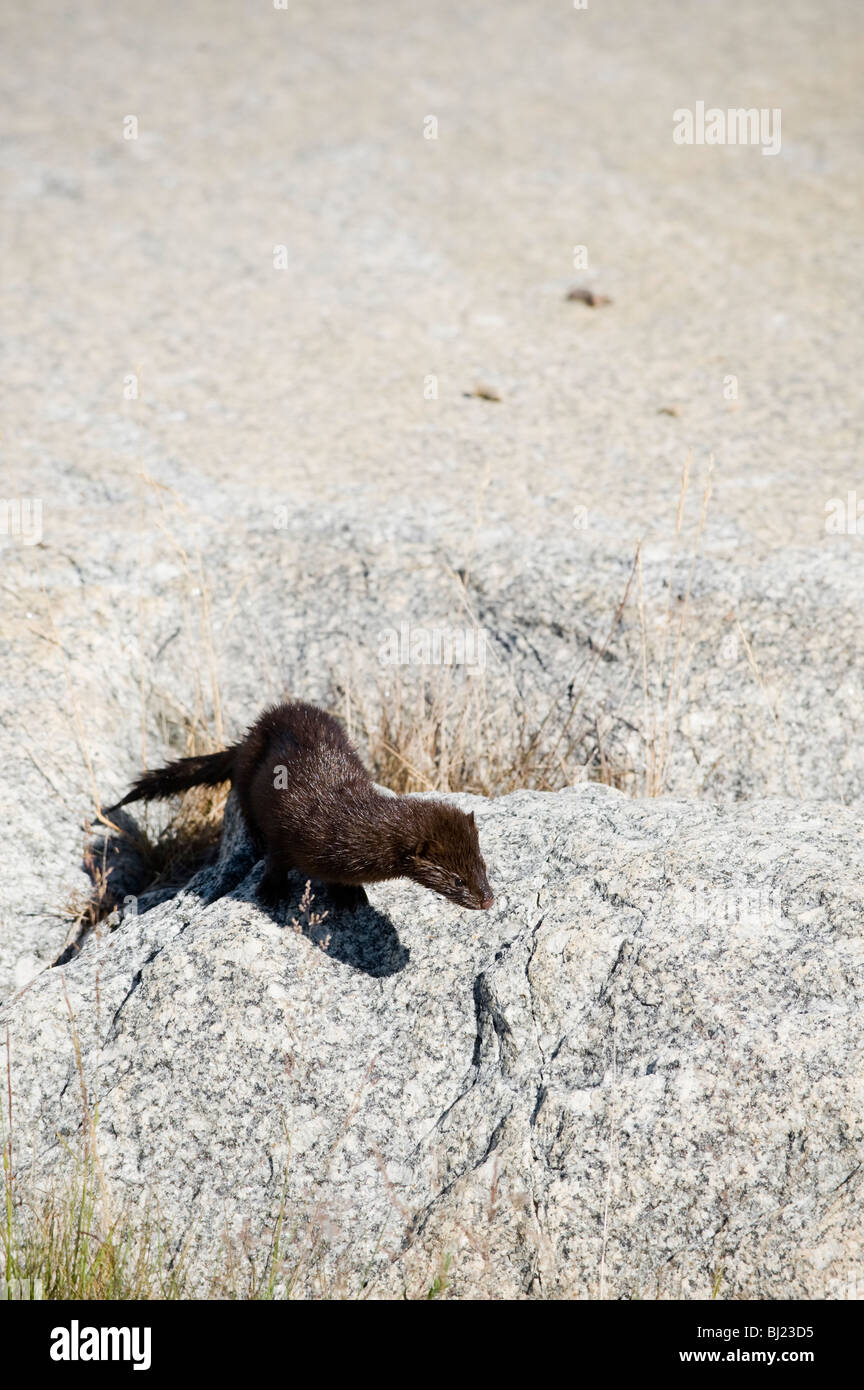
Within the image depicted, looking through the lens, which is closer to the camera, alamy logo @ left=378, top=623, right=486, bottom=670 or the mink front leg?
the mink front leg

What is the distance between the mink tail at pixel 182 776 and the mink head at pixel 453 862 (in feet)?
3.61

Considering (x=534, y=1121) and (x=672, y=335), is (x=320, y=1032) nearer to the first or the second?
(x=534, y=1121)

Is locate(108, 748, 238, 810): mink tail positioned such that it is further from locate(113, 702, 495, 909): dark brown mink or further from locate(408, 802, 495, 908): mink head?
locate(408, 802, 495, 908): mink head

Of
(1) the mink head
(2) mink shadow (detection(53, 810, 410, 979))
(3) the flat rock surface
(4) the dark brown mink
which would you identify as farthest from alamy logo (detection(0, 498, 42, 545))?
(1) the mink head

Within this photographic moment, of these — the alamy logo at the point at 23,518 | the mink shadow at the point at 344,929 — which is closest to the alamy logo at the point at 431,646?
the mink shadow at the point at 344,929

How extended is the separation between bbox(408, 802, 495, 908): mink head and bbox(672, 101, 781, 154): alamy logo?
8.38 meters

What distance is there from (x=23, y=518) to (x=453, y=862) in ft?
9.83

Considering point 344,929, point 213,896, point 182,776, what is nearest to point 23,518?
point 182,776

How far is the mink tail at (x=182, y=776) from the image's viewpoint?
4086mm

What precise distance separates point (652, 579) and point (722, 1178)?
8.74ft

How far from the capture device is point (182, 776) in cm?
412

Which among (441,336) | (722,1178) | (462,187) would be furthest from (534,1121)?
(462,187)

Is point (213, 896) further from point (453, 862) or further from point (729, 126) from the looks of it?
point (729, 126)
